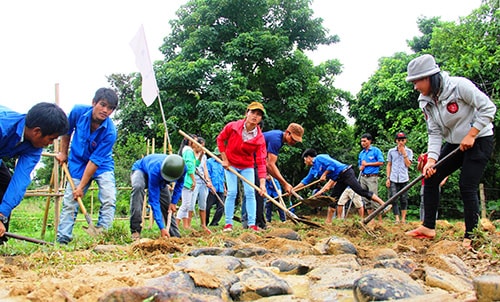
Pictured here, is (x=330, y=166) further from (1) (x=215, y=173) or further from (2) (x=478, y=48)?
(2) (x=478, y=48)

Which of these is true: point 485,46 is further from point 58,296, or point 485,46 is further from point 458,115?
point 58,296

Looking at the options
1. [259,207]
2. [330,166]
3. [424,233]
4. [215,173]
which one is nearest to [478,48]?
[330,166]

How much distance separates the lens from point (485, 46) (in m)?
11.3

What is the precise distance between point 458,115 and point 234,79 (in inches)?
439

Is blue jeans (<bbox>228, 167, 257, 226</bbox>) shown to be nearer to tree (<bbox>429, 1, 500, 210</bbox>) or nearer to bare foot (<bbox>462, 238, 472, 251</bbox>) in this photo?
bare foot (<bbox>462, 238, 472, 251</bbox>)

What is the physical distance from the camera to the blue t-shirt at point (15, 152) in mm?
3422

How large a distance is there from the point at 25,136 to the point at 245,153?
8.93ft

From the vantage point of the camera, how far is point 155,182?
4.87 m

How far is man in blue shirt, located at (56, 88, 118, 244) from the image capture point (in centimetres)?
443

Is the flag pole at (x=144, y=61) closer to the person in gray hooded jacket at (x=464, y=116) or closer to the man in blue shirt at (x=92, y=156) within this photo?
the man in blue shirt at (x=92, y=156)

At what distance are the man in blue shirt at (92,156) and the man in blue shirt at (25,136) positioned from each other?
2.74 ft

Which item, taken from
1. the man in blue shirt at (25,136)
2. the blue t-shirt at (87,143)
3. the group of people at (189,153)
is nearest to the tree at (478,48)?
the group of people at (189,153)

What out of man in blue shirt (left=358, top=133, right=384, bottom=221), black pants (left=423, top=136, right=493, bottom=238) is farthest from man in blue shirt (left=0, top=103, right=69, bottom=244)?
man in blue shirt (left=358, top=133, right=384, bottom=221)

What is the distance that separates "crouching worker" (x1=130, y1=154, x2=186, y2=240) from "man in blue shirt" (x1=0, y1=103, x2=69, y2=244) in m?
1.30
